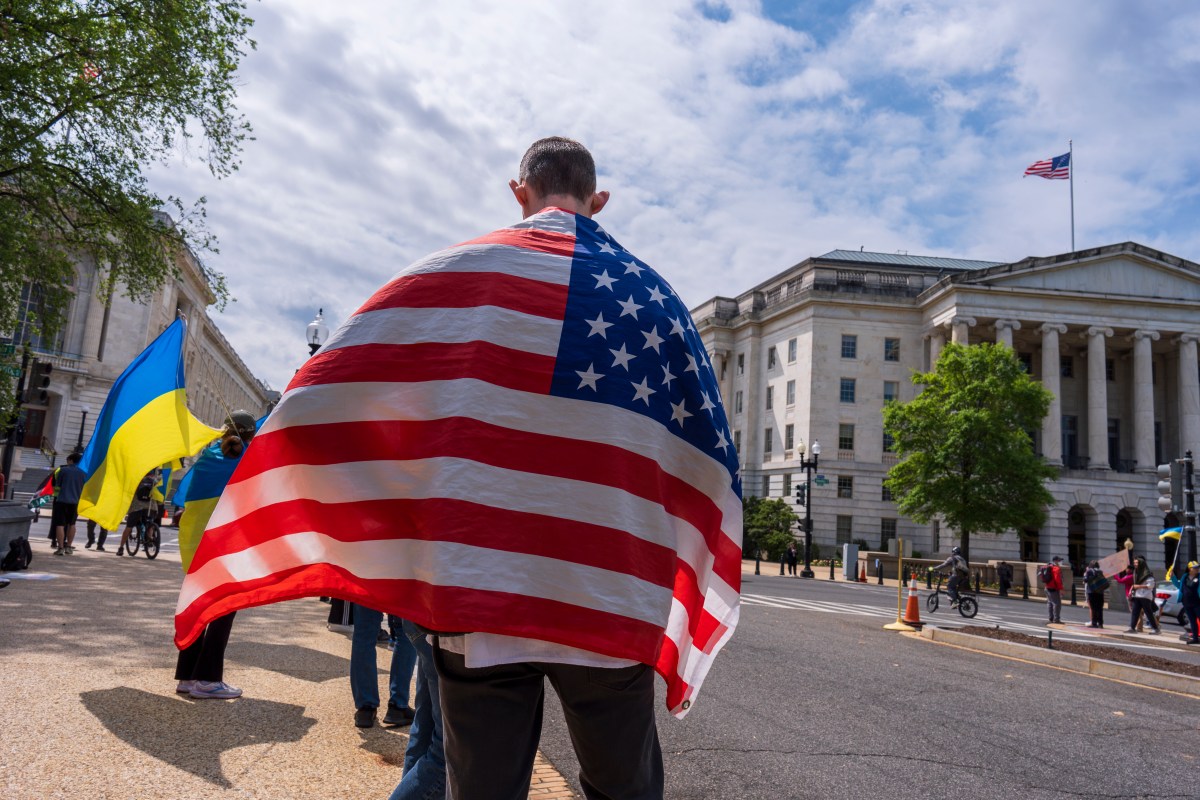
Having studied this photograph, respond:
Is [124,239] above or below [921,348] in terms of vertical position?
below

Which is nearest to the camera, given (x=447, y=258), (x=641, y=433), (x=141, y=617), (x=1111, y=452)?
(x=641, y=433)

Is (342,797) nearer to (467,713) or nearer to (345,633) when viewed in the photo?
(467,713)

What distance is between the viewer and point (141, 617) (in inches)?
348

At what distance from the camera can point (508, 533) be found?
1.90 metres

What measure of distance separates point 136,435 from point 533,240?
20.2ft

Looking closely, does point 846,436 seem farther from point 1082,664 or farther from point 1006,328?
point 1082,664

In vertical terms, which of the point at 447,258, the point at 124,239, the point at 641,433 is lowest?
the point at 641,433

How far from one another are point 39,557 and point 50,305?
6.09 meters

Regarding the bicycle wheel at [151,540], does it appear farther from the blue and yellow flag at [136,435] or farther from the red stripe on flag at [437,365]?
the red stripe on flag at [437,365]

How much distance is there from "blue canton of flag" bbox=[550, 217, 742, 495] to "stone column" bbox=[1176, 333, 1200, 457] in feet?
207

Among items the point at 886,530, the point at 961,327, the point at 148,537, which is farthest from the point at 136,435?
the point at 886,530

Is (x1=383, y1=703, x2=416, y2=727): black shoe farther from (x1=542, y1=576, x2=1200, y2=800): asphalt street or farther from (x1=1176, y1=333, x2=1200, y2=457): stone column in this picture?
(x1=1176, y1=333, x2=1200, y2=457): stone column

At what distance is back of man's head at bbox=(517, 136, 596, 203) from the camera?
2443 mm

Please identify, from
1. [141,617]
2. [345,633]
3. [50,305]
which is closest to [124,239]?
[50,305]
